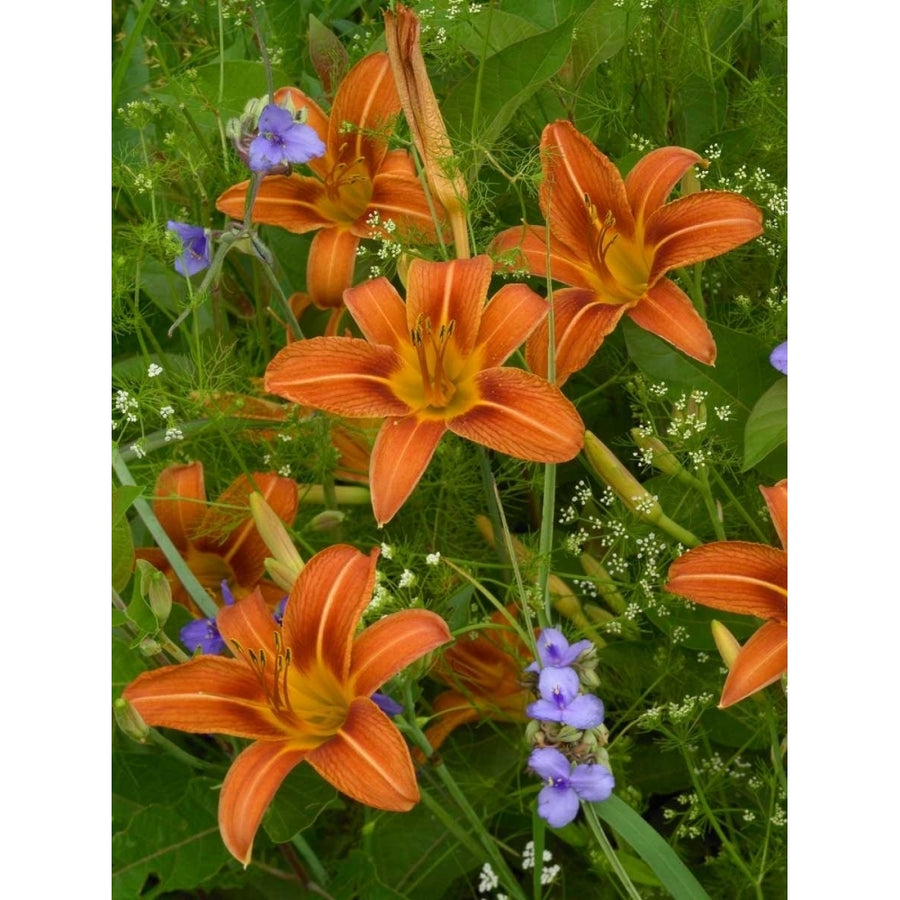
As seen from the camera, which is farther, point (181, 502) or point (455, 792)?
point (181, 502)

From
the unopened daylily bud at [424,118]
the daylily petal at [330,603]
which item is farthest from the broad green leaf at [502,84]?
the daylily petal at [330,603]

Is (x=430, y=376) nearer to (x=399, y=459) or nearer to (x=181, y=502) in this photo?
(x=399, y=459)

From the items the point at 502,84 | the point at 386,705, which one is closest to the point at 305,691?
the point at 386,705

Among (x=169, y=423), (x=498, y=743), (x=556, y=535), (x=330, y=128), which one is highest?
(x=330, y=128)

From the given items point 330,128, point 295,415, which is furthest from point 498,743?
point 330,128

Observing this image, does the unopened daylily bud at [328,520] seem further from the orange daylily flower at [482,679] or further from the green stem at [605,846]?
the green stem at [605,846]

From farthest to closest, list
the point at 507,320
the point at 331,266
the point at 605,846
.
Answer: the point at 331,266 → the point at 507,320 → the point at 605,846
